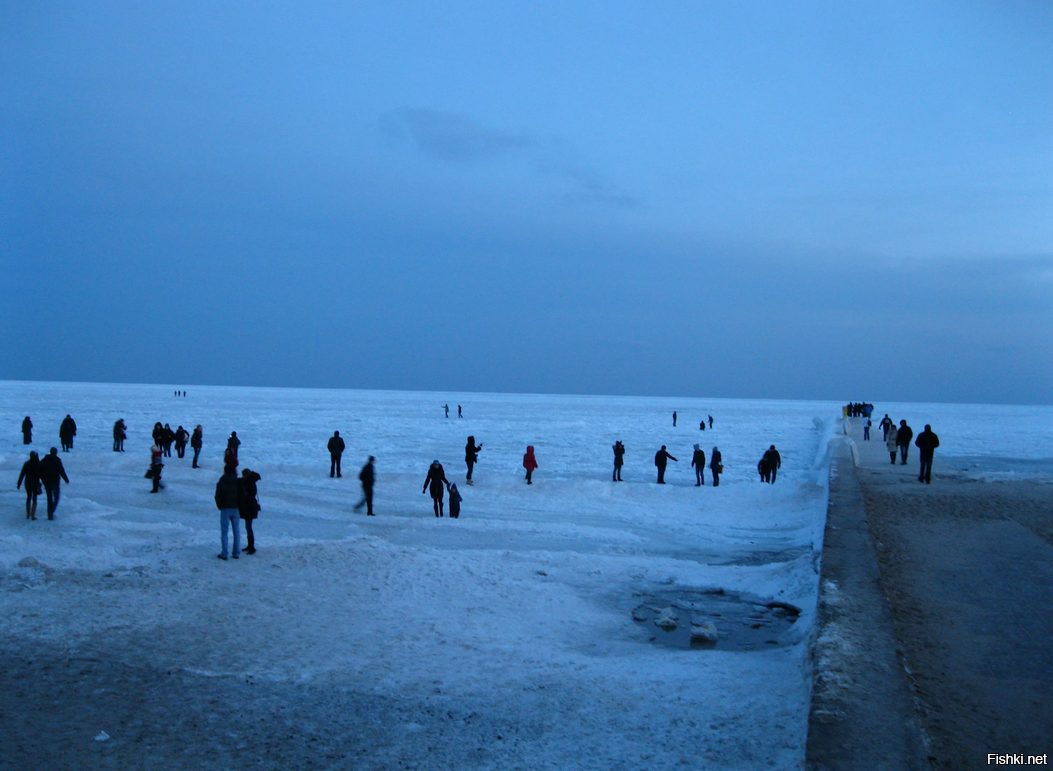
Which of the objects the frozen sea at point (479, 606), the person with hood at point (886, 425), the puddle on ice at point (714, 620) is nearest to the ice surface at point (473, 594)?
the frozen sea at point (479, 606)

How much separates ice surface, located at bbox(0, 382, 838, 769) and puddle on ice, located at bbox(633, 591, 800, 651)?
22cm

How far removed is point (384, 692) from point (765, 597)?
Result: 19.0ft

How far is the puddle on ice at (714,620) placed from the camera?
27.8ft

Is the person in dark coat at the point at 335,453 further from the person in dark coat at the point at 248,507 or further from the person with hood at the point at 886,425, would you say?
the person with hood at the point at 886,425

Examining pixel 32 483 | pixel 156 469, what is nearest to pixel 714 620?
→ pixel 32 483

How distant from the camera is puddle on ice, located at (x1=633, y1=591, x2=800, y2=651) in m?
8.47

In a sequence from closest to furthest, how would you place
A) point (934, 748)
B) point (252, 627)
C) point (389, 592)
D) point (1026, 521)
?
point (934, 748)
point (252, 627)
point (389, 592)
point (1026, 521)

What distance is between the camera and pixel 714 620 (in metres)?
9.41

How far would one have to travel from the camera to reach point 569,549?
13422 mm

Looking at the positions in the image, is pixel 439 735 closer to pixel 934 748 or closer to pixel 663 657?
pixel 663 657

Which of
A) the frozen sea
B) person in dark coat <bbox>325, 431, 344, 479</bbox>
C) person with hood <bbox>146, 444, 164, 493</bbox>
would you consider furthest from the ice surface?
person in dark coat <bbox>325, 431, 344, 479</bbox>

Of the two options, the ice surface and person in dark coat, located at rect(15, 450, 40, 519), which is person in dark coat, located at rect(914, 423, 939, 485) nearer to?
the ice surface

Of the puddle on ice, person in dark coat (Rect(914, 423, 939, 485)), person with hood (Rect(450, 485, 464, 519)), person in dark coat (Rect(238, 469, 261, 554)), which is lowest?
the puddle on ice

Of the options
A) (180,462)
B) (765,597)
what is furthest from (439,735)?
(180,462)
